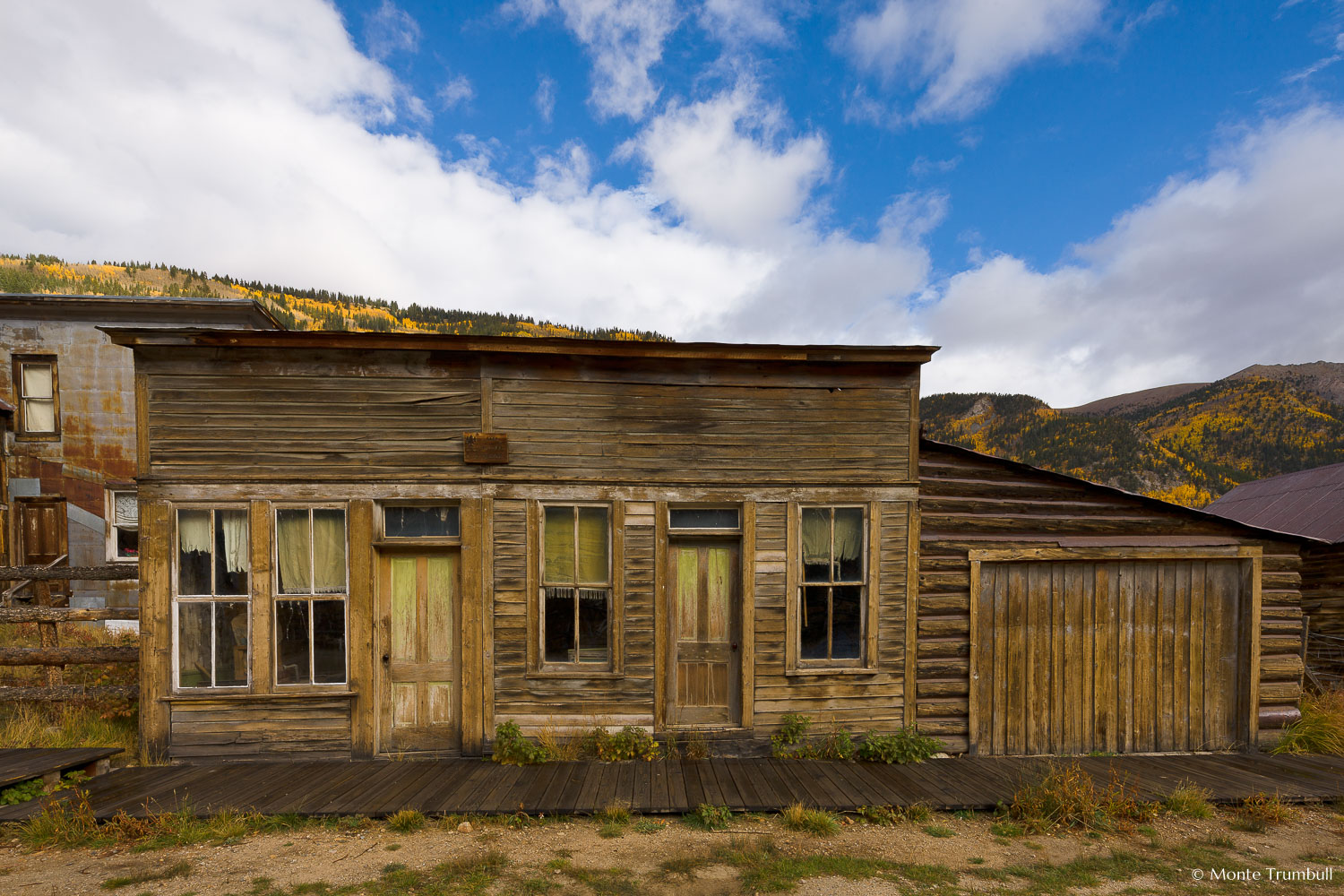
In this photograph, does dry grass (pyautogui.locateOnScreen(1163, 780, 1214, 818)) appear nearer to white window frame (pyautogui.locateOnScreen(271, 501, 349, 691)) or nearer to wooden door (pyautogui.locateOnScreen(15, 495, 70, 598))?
white window frame (pyautogui.locateOnScreen(271, 501, 349, 691))

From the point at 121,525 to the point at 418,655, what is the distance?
1065cm

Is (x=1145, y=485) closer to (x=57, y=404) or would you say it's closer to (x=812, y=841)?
(x=812, y=841)

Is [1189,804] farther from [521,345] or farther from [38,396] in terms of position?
[38,396]

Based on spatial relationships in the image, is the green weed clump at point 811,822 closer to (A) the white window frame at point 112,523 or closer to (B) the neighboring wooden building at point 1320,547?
(B) the neighboring wooden building at point 1320,547

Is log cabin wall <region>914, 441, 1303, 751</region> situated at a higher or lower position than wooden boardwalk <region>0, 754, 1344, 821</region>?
higher

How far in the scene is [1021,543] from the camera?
638 centimetres

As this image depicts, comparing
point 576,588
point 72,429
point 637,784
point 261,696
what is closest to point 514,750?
point 637,784

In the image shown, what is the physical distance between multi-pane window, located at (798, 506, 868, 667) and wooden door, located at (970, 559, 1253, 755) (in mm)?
1423

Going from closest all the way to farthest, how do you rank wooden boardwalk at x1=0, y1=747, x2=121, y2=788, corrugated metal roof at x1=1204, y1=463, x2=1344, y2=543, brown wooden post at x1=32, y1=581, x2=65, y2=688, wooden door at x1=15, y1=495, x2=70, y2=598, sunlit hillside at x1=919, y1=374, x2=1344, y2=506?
1. wooden boardwalk at x1=0, y1=747, x2=121, y2=788
2. brown wooden post at x1=32, y1=581, x2=65, y2=688
3. corrugated metal roof at x1=1204, y1=463, x2=1344, y2=543
4. wooden door at x1=15, y1=495, x2=70, y2=598
5. sunlit hillside at x1=919, y1=374, x2=1344, y2=506

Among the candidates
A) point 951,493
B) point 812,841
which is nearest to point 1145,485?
point 951,493

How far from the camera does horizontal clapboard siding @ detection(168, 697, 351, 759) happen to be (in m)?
5.82

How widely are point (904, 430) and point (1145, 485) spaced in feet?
166

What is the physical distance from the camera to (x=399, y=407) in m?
6.09

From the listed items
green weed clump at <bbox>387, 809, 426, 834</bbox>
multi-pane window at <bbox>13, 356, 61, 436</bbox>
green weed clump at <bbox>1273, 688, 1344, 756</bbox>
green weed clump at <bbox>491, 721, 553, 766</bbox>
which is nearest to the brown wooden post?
green weed clump at <bbox>387, 809, 426, 834</bbox>
